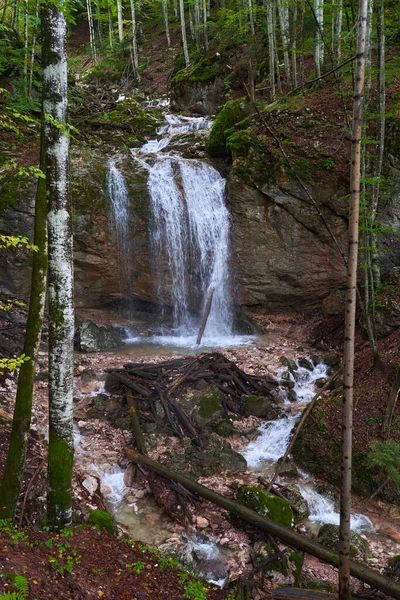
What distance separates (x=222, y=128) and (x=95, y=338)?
27.5 feet

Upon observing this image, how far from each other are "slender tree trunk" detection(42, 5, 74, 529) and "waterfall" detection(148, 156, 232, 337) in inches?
353

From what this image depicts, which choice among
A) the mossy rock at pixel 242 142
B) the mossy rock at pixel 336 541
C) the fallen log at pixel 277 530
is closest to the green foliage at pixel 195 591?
the fallen log at pixel 277 530

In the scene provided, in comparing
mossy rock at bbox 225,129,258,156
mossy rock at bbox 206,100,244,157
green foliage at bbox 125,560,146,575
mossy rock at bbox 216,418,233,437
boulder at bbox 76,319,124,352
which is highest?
mossy rock at bbox 206,100,244,157

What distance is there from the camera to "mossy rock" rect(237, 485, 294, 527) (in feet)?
18.5

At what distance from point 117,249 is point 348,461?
10548 millimetres

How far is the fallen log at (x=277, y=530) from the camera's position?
15.1 ft

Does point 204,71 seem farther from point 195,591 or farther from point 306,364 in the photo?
point 195,591

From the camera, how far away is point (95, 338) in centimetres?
1156

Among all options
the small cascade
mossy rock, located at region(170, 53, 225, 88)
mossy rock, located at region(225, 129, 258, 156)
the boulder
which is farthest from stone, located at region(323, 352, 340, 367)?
mossy rock, located at region(170, 53, 225, 88)

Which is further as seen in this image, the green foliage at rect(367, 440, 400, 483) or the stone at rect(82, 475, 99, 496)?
the stone at rect(82, 475, 99, 496)

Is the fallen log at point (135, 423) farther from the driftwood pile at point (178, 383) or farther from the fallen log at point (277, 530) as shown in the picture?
the fallen log at point (277, 530)

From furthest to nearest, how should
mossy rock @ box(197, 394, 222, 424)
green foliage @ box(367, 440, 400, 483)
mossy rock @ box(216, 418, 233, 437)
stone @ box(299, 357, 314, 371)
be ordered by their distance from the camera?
stone @ box(299, 357, 314, 371) → mossy rock @ box(197, 394, 222, 424) → mossy rock @ box(216, 418, 233, 437) → green foliage @ box(367, 440, 400, 483)

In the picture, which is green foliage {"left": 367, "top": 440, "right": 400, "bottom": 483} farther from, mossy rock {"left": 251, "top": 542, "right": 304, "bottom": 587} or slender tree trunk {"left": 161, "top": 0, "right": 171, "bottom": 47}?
slender tree trunk {"left": 161, "top": 0, "right": 171, "bottom": 47}

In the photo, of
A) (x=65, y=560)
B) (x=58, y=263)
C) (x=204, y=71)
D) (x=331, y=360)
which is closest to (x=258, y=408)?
(x=331, y=360)
